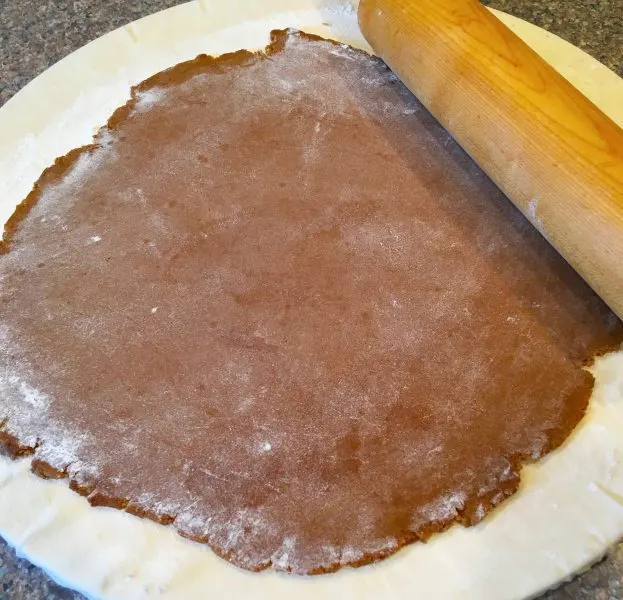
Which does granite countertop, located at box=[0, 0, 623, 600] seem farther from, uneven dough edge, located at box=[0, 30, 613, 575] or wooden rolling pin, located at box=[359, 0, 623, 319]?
uneven dough edge, located at box=[0, 30, 613, 575]

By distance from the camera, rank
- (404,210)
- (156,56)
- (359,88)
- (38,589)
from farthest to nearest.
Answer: (156,56)
(359,88)
(404,210)
(38,589)

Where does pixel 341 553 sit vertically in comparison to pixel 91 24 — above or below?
below

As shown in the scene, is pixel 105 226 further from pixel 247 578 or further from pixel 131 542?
pixel 247 578

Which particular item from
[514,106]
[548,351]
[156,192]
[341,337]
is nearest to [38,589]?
[341,337]

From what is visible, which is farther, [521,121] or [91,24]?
[91,24]

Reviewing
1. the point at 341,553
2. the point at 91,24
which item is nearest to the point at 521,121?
the point at 341,553

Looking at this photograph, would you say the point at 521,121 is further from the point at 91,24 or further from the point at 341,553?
the point at 91,24

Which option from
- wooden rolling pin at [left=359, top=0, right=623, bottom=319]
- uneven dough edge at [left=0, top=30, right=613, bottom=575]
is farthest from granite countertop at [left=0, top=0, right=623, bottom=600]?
uneven dough edge at [left=0, top=30, right=613, bottom=575]

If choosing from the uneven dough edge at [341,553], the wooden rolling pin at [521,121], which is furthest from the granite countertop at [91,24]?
the uneven dough edge at [341,553]
